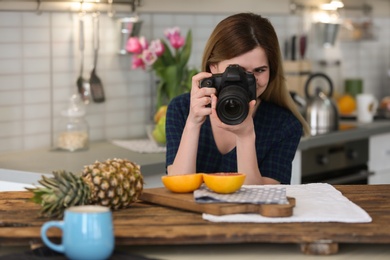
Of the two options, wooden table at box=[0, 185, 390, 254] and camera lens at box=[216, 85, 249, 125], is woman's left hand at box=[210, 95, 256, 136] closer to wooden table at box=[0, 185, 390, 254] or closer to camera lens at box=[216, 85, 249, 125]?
camera lens at box=[216, 85, 249, 125]

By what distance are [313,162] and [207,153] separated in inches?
55.4

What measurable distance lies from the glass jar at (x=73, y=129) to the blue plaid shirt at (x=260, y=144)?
0.86m

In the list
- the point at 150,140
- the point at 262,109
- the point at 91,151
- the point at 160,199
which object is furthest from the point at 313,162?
the point at 160,199

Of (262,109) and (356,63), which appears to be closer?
(262,109)

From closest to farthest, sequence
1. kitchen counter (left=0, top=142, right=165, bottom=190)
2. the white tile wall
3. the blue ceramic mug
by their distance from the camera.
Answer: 1. the blue ceramic mug
2. kitchen counter (left=0, top=142, right=165, bottom=190)
3. the white tile wall

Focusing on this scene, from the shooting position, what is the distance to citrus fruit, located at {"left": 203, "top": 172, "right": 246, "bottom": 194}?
1985 mm

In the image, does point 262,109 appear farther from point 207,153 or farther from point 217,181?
point 217,181

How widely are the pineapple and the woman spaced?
1.29ft

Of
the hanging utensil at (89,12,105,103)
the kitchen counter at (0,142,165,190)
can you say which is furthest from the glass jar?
the hanging utensil at (89,12,105,103)

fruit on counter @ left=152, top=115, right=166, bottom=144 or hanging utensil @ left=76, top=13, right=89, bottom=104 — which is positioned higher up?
hanging utensil @ left=76, top=13, right=89, bottom=104

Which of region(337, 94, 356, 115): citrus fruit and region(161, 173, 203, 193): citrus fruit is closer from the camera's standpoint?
region(161, 173, 203, 193): citrus fruit

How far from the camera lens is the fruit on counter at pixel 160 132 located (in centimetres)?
346

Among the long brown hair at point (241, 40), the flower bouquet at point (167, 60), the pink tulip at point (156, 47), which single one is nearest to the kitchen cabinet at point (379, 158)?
the flower bouquet at point (167, 60)

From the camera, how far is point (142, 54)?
363cm
